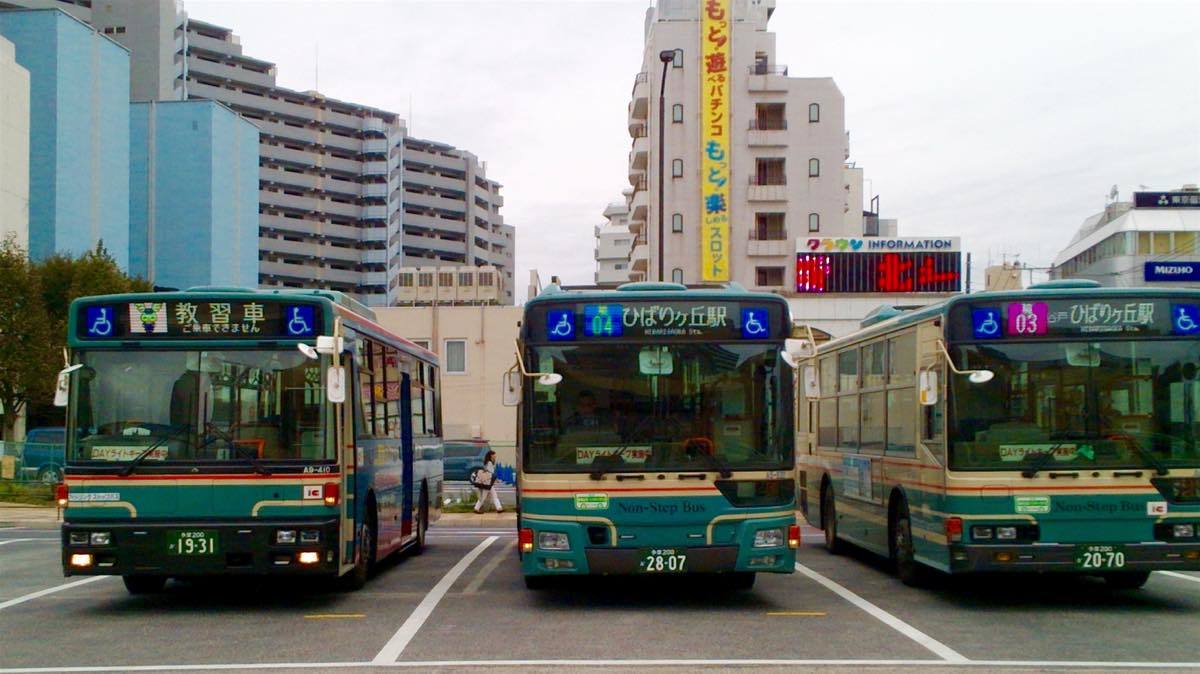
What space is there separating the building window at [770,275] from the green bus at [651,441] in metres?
57.9

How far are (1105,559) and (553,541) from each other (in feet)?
17.3

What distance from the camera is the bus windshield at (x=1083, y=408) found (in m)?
12.1

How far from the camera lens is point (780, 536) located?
1216 centimetres

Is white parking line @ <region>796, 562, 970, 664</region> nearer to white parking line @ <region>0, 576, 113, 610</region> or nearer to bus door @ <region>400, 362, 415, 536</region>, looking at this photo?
bus door @ <region>400, 362, 415, 536</region>

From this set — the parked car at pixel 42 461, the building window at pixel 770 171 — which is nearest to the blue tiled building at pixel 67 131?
the parked car at pixel 42 461

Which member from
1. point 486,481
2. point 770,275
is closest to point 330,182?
point 770,275

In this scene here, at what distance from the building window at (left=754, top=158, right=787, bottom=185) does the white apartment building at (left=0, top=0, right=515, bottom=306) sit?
153 feet

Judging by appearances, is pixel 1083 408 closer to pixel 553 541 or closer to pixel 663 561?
pixel 663 561

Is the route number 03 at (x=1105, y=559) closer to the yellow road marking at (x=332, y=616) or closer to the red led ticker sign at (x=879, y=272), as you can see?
the yellow road marking at (x=332, y=616)

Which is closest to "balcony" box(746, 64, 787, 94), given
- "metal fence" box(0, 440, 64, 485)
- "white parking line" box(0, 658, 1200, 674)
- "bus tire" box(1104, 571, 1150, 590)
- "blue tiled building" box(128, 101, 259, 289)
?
"blue tiled building" box(128, 101, 259, 289)

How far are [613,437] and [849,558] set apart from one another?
24.0ft

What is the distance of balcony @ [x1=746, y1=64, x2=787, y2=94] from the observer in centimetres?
7081

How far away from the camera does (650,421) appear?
1210cm

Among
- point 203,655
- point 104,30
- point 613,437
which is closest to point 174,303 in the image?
point 203,655
